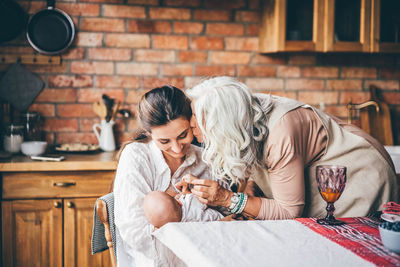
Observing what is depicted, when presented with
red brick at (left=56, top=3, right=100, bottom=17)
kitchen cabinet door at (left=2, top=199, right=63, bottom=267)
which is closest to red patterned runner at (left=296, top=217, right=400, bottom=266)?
kitchen cabinet door at (left=2, top=199, right=63, bottom=267)

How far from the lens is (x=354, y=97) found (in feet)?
9.84

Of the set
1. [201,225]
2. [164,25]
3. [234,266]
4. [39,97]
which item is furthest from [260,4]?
[234,266]

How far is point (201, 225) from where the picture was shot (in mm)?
1061

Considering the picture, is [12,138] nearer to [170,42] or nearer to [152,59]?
[152,59]

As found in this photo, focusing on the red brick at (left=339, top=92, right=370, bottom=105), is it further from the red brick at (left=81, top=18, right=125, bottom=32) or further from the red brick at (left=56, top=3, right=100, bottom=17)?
the red brick at (left=56, top=3, right=100, bottom=17)

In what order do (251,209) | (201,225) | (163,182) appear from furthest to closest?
(163,182), (251,209), (201,225)

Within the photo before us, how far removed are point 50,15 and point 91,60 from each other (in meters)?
0.40

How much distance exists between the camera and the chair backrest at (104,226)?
1405 millimetres

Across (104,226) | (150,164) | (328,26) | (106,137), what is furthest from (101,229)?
(328,26)

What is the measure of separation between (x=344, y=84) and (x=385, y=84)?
369 mm

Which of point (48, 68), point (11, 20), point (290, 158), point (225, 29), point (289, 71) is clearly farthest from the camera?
point (289, 71)

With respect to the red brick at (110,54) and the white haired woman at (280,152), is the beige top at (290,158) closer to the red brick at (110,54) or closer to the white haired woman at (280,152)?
the white haired woman at (280,152)

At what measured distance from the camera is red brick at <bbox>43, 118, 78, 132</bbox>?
8.61 feet

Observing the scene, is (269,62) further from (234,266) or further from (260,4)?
(234,266)
